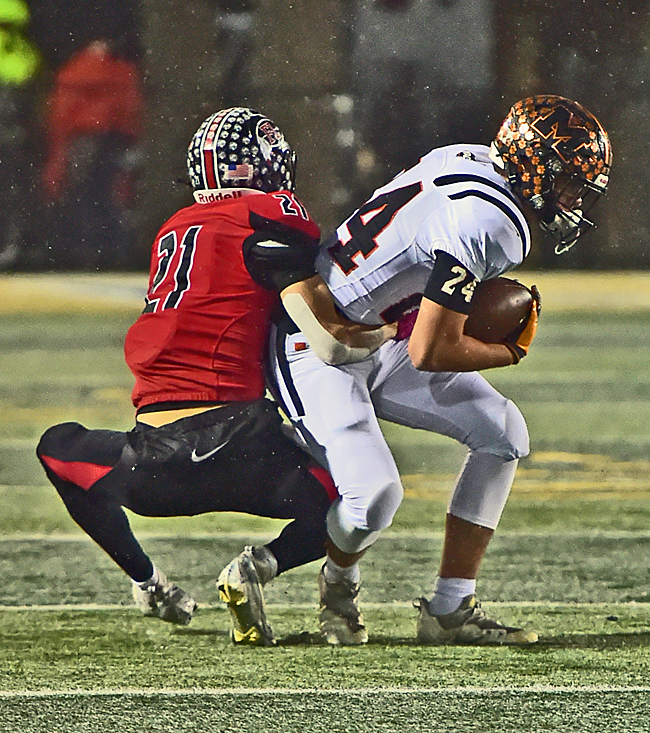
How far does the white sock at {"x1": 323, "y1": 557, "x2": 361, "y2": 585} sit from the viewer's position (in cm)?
225

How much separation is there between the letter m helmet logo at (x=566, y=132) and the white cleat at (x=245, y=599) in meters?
0.82

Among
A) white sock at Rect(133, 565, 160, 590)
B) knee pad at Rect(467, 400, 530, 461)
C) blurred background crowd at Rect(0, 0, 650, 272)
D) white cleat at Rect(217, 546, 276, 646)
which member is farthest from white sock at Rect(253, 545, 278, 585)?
blurred background crowd at Rect(0, 0, 650, 272)

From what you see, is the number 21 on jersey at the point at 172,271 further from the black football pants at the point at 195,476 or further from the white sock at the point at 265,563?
the white sock at the point at 265,563

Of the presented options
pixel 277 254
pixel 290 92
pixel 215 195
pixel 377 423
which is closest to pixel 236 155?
pixel 215 195

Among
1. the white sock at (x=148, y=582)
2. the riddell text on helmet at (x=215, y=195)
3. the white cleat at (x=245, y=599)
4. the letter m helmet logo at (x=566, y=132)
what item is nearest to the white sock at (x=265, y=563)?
the white cleat at (x=245, y=599)

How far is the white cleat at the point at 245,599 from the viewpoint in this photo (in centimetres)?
214

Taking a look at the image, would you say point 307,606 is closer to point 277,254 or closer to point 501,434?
point 501,434

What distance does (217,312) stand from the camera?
2355 millimetres

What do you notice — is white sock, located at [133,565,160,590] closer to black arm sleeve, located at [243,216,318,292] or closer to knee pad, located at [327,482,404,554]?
knee pad, located at [327,482,404,554]

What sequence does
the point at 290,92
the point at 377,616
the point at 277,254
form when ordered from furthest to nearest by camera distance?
the point at 290,92 < the point at 377,616 < the point at 277,254

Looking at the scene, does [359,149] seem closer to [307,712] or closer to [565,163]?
[565,163]

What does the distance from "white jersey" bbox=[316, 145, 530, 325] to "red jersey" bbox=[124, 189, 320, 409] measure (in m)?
0.14

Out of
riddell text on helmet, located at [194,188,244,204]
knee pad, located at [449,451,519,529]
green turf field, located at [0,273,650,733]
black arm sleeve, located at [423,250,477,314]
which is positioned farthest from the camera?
riddell text on helmet, located at [194,188,244,204]

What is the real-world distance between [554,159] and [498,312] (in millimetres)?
259
